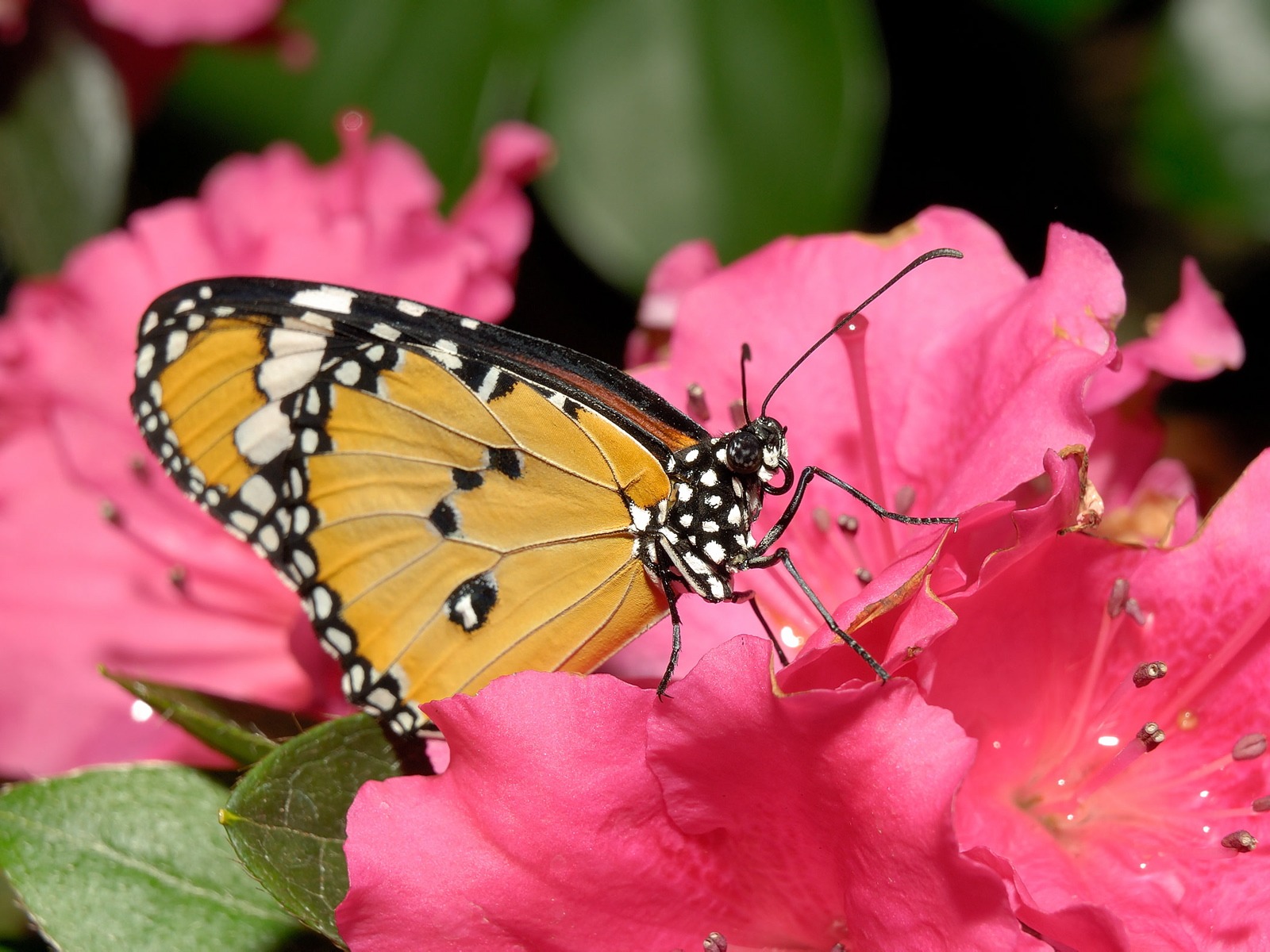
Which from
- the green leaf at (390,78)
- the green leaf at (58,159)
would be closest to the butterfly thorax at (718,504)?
the green leaf at (390,78)

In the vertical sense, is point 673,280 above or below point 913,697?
above

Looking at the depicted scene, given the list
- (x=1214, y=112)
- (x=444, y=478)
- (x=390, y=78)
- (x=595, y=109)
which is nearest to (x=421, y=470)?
(x=444, y=478)

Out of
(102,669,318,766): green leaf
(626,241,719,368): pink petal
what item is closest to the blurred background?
(626,241,719,368): pink petal

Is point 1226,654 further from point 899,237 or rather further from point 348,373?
point 348,373

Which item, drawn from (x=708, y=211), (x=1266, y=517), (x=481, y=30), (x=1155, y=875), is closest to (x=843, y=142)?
(x=708, y=211)

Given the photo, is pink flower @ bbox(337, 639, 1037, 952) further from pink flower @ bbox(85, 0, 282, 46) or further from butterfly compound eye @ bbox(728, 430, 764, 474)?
pink flower @ bbox(85, 0, 282, 46)

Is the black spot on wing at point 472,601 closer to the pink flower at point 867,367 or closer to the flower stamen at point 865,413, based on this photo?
the pink flower at point 867,367
